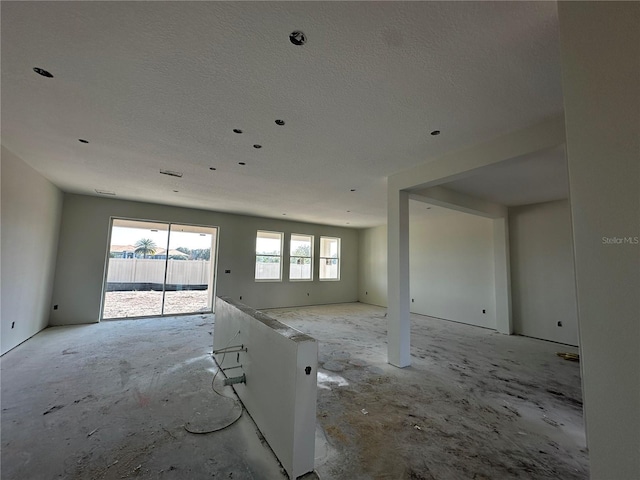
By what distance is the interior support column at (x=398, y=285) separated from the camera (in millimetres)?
3537

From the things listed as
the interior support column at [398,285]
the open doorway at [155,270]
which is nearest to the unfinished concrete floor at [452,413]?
the interior support column at [398,285]

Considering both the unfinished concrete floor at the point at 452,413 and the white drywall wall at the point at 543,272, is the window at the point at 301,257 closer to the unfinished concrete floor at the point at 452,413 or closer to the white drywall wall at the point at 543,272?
the unfinished concrete floor at the point at 452,413

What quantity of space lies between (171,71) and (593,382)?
2.82 meters

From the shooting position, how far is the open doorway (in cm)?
599

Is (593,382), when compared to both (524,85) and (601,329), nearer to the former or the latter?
(601,329)

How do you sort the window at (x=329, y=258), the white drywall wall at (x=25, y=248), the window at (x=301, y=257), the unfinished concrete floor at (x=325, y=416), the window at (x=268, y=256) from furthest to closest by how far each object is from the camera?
the window at (x=329, y=258) < the window at (x=301, y=257) < the window at (x=268, y=256) < the white drywall wall at (x=25, y=248) < the unfinished concrete floor at (x=325, y=416)

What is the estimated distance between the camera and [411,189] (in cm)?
372

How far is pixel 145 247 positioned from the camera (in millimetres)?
6250

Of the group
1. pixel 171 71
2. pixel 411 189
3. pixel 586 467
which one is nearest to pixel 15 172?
pixel 171 71

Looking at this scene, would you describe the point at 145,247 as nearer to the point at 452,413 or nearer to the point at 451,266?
the point at 452,413

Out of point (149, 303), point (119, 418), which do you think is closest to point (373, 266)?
point (149, 303)

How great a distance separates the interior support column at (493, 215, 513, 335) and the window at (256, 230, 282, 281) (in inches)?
223

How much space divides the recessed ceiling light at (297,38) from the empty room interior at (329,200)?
20 mm

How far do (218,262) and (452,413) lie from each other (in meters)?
6.10
